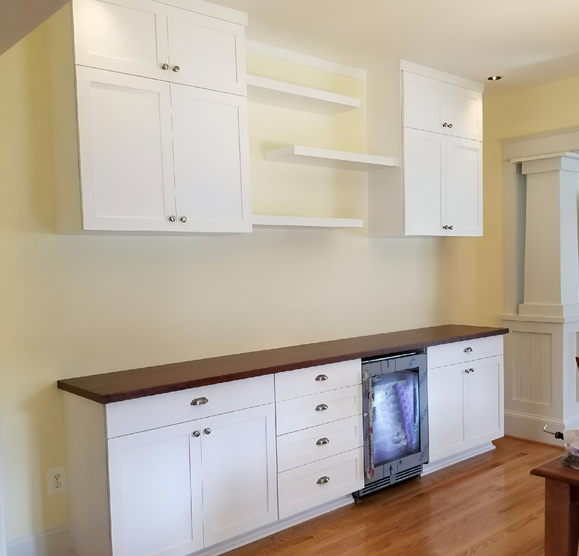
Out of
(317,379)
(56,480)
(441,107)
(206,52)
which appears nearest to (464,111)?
(441,107)

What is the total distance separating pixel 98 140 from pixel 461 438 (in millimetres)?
2861

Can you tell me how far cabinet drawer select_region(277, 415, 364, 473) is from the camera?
2.80m

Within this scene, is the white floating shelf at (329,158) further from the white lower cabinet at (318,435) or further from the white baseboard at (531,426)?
the white baseboard at (531,426)

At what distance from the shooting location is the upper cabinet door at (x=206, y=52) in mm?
2605

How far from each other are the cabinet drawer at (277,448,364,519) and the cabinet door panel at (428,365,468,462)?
2.14 ft

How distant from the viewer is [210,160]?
2.73 metres

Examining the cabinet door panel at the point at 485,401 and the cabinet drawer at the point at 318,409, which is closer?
the cabinet drawer at the point at 318,409

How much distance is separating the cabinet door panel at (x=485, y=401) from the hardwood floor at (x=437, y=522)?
0.91 ft

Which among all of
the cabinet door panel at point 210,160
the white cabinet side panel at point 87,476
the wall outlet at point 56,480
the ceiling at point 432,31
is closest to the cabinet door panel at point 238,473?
the white cabinet side panel at point 87,476

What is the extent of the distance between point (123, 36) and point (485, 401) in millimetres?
3151

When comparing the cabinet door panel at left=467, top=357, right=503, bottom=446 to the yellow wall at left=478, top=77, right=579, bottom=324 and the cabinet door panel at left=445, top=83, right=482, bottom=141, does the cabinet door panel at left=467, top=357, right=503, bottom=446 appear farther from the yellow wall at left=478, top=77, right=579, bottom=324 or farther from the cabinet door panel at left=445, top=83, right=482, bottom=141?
the cabinet door panel at left=445, top=83, right=482, bottom=141

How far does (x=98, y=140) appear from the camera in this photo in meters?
2.38

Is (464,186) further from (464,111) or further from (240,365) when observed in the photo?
(240,365)

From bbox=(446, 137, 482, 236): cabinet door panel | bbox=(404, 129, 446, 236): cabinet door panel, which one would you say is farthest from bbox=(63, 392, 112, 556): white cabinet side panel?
bbox=(446, 137, 482, 236): cabinet door panel
